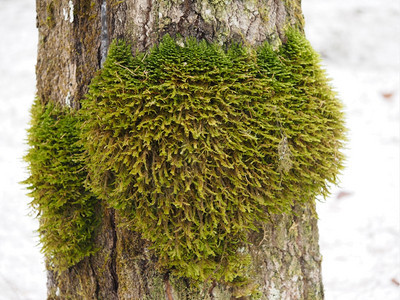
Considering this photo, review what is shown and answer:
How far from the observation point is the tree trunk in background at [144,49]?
1.08 meters

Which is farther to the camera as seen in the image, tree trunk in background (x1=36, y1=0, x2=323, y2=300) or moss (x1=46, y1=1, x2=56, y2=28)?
moss (x1=46, y1=1, x2=56, y2=28)

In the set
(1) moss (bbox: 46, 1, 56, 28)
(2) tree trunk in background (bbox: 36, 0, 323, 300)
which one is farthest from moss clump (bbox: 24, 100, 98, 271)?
(1) moss (bbox: 46, 1, 56, 28)

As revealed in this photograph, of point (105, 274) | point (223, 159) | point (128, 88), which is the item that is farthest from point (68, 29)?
point (105, 274)

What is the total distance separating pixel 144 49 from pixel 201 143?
0.39 meters

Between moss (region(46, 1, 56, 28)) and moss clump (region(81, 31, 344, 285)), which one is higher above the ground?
moss (region(46, 1, 56, 28))

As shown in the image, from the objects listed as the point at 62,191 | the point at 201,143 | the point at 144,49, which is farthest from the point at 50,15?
the point at 201,143

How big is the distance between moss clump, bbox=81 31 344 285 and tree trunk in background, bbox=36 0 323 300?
7 centimetres

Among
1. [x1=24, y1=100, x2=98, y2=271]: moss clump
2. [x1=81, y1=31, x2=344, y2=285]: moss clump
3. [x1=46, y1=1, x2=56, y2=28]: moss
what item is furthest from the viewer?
[x1=46, y1=1, x2=56, y2=28]: moss

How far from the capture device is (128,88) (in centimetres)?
102

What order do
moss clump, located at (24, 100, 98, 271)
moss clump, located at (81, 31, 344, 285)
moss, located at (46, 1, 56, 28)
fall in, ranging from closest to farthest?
1. moss clump, located at (81, 31, 344, 285)
2. moss clump, located at (24, 100, 98, 271)
3. moss, located at (46, 1, 56, 28)

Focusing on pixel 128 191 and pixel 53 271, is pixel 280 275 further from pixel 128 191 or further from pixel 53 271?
pixel 53 271

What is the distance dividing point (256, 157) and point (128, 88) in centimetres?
48

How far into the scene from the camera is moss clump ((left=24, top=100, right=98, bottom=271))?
48.1 inches

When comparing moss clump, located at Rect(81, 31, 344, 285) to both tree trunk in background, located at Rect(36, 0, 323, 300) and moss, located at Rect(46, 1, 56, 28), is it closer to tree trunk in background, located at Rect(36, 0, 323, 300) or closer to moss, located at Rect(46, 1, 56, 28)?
tree trunk in background, located at Rect(36, 0, 323, 300)
